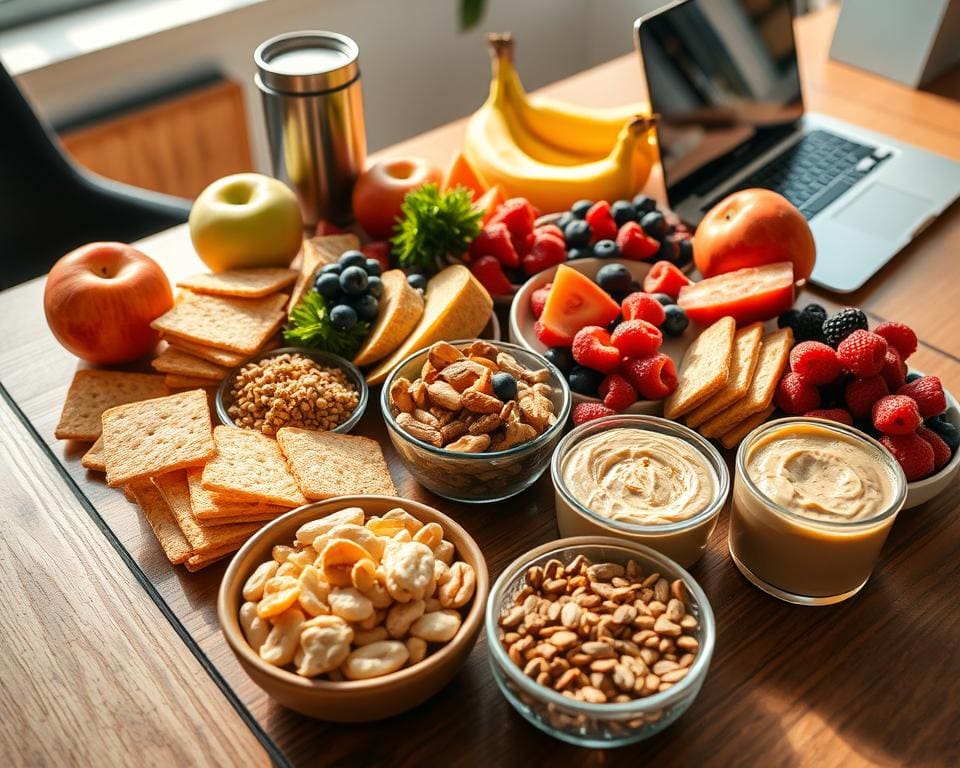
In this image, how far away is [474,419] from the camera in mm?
1138

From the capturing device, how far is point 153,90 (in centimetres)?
278

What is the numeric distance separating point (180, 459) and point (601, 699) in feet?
1.97

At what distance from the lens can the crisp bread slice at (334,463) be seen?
3.77 ft

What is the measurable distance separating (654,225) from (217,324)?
70 centimetres

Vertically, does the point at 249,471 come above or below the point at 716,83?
below

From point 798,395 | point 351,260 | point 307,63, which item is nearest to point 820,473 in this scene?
point 798,395

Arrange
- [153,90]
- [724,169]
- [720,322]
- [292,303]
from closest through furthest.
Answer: [720,322] < [292,303] < [724,169] < [153,90]

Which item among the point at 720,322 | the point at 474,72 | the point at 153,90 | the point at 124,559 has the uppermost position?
the point at 720,322

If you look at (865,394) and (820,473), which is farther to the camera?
(865,394)

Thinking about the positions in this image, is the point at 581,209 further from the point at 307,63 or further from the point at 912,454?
the point at 912,454

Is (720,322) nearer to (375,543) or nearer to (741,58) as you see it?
(375,543)

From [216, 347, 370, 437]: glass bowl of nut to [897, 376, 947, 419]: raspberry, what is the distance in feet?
2.35

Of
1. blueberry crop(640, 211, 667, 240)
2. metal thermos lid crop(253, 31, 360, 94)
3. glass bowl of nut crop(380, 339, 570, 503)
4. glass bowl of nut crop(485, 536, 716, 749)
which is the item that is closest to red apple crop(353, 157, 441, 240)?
metal thermos lid crop(253, 31, 360, 94)

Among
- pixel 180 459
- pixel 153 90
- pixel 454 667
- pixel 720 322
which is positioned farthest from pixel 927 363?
pixel 153 90
